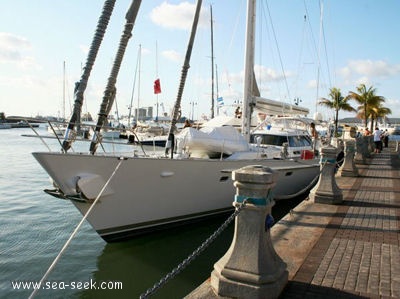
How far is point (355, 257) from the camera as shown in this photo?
5.21 meters

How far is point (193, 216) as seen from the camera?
1034cm

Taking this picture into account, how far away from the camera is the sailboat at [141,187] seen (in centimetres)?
781

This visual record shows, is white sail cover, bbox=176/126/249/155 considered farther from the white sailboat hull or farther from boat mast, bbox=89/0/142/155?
boat mast, bbox=89/0/142/155

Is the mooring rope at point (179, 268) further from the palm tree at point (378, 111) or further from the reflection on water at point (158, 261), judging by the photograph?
the palm tree at point (378, 111)

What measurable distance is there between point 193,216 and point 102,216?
8.96ft

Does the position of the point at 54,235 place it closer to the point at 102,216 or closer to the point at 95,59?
the point at 102,216

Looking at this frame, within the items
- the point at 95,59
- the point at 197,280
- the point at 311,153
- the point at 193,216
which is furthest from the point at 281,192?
the point at 95,59

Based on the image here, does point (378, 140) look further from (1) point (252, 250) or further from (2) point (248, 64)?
(1) point (252, 250)

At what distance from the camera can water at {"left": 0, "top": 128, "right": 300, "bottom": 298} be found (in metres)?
6.89

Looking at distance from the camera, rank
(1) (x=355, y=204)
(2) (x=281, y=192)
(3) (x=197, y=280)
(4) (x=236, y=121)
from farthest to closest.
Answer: (4) (x=236, y=121) < (2) (x=281, y=192) < (1) (x=355, y=204) < (3) (x=197, y=280)

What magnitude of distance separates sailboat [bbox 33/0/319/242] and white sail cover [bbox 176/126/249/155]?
13 cm

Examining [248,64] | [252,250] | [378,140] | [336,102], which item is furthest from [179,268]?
[336,102]

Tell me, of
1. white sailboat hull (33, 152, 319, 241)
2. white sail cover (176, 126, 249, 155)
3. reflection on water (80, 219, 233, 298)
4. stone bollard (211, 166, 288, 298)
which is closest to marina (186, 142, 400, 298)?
stone bollard (211, 166, 288, 298)

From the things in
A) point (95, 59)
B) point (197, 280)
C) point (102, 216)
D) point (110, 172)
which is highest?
point (95, 59)
